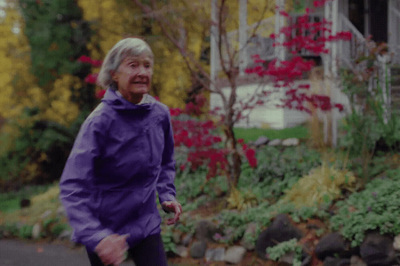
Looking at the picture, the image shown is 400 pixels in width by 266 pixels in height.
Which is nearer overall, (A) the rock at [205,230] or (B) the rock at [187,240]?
(A) the rock at [205,230]

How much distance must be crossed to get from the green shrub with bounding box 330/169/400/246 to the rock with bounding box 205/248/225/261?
1.38 meters

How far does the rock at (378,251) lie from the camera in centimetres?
470

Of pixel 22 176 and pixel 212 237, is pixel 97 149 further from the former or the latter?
pixel 22 176

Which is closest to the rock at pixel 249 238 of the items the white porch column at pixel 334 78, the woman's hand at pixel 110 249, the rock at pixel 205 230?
the rock at pixel 205 230

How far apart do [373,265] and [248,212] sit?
1814mm

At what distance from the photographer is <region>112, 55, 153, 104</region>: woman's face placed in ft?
7.75

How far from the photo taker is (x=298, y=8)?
1349 centimetres

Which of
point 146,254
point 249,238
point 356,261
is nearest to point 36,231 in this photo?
point 249,238

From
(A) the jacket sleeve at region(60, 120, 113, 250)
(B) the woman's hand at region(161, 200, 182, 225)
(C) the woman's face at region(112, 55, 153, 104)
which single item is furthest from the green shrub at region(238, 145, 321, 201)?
(A) the jacket sleeve at region(60, 120, 113, 250)

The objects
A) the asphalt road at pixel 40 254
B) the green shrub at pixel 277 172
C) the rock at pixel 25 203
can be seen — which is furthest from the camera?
the rock at pixel 25 203

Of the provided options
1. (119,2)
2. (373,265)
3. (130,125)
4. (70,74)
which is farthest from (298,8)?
(130,125)

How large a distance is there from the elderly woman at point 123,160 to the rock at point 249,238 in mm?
3324

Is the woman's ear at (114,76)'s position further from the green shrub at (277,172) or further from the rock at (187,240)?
the green shrub at (277,172)

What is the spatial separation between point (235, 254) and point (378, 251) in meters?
1.68
